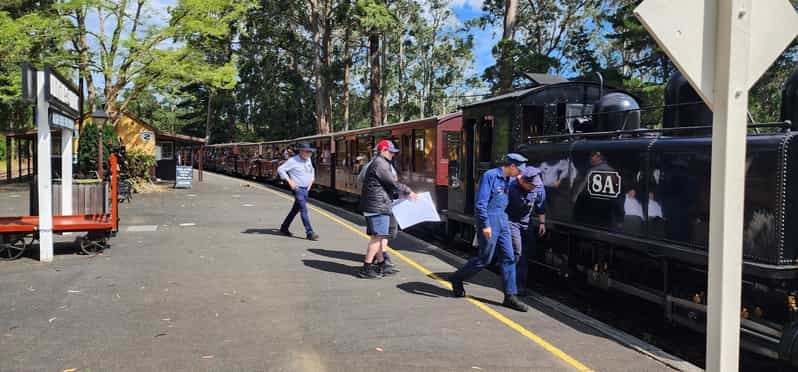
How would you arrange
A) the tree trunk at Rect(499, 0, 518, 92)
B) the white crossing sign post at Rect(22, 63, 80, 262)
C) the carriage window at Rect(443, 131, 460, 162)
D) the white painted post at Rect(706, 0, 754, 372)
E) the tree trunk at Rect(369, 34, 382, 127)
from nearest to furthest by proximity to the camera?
the white painted post at Rect(706, 0, 754, 372), the white crossing sign post at Rect(22, 63, 80, 262), the carriage window at Rect(443, 131, 460, 162), the tree trunk at Rect(499, 0, 518, 92), the tree trunk at Rect(369, 34, 382, 127)

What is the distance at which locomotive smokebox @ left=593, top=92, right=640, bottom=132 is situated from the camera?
7861 millimetres

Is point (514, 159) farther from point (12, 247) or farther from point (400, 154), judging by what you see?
point (400, 154)

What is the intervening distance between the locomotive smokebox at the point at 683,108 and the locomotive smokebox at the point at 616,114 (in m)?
0.65

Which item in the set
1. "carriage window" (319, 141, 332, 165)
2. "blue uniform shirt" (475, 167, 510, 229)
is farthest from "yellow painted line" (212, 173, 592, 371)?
"carriage window" (319, 141, 332, 165)

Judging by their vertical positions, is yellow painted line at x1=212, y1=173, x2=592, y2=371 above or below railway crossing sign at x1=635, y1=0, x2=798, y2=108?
below

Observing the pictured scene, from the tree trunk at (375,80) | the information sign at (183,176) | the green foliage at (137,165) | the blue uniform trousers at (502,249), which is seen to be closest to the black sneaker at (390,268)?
the blue uniform trousers at (502,249)

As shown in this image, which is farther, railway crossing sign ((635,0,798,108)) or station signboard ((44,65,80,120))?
station signboard ((44,65,80,120))

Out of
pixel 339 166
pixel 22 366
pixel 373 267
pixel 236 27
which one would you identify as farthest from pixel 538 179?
pixel 236 27

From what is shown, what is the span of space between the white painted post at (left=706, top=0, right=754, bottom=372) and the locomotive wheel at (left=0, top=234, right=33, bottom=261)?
9320mm

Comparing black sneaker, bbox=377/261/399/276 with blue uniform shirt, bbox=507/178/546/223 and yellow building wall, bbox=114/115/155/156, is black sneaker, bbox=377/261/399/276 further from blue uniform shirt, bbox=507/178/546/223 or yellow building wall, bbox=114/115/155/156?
yellow building wall, bbox=114/115/155/156

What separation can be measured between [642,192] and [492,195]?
61.0 inches

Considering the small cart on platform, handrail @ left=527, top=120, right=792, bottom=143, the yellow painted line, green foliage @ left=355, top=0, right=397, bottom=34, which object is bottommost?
the yellow painted line

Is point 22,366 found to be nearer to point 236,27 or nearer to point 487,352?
point 487,352

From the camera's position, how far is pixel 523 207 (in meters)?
7.26
